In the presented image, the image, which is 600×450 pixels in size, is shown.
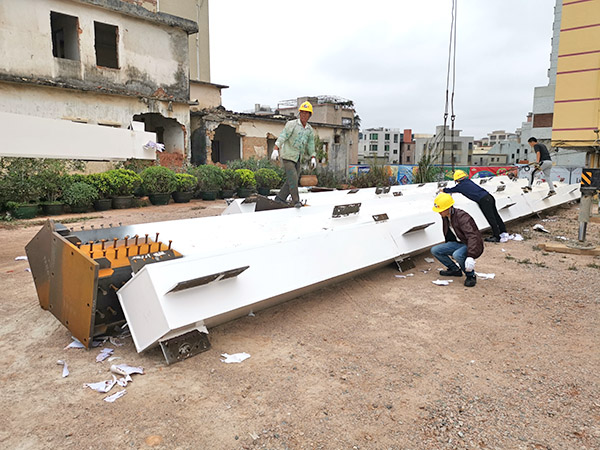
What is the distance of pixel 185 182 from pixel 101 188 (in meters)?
2.39

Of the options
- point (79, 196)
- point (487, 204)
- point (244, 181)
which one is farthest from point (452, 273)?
point (244, 181)

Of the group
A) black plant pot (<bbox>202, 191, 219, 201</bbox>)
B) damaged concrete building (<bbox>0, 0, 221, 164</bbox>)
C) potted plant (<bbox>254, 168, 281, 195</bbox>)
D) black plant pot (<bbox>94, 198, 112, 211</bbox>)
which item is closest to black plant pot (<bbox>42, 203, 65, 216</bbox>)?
black plant pot (<bbox>94, 198, 112, 211</bbox>)

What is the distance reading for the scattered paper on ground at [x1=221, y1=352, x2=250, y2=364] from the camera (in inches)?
107

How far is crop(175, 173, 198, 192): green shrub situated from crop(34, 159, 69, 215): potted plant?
2880 millimetres

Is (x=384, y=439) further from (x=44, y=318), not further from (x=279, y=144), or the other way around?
(x=279, y=144)

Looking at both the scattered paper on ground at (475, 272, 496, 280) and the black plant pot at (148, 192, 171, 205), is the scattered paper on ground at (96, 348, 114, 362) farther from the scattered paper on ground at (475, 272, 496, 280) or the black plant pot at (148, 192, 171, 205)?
the black plant pot at (148, 192, 171, 205)

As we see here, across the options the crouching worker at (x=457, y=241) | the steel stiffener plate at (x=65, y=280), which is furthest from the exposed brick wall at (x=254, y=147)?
the steel stiffener plate at (x=65, y=280)

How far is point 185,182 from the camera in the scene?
467 inches

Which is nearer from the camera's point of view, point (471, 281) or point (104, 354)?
point (104, 354)

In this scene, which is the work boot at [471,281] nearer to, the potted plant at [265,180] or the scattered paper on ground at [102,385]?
the scattered paper on ground at [102,385]

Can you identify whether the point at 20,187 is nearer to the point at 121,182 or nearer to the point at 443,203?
the point at 121,182

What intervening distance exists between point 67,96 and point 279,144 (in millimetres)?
9348

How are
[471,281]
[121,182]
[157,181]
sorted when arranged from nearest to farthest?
1. [471,281]
2. [121,182]
3. [157,181]

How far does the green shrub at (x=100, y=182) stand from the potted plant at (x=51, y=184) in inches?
19.7
